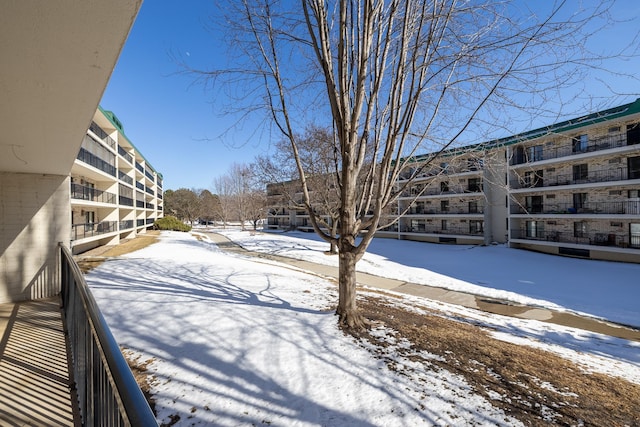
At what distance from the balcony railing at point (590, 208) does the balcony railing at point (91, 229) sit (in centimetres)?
2721

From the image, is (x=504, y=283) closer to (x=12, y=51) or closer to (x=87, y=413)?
(x=87, y=413)

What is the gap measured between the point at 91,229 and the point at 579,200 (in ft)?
126

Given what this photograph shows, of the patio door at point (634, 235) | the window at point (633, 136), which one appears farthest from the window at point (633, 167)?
the patio door at point (634, 235)

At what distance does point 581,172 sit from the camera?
76.0ft

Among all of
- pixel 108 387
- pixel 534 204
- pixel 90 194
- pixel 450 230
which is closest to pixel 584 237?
pixel 534 204

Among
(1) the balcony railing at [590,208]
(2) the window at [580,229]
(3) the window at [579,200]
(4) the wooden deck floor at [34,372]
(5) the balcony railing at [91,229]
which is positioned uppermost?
(3) the window at [579,200]

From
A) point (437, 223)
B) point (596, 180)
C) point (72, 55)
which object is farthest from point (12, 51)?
point (437, 223)

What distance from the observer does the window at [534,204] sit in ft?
86.3

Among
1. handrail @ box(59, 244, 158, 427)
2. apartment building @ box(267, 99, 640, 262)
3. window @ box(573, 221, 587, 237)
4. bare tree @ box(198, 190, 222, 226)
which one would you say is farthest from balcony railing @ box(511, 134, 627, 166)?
bare tree @ box(198, 190, 222, 226)

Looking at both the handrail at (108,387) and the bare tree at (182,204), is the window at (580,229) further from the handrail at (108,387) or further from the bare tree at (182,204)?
the bare tree at (182,204)

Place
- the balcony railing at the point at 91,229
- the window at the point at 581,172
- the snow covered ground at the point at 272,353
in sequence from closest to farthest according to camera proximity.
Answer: the snow covered ground at the point at 272,353 < the balcony railing at the point at 91,229 < the window at the point at 581,172

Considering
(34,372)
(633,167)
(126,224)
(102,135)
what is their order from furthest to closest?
(126,224) < (102,135) < (633,167) < (34,372)

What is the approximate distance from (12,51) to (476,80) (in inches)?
242

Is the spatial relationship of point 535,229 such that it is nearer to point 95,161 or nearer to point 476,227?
point 476,227
